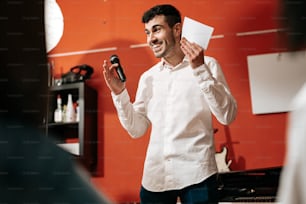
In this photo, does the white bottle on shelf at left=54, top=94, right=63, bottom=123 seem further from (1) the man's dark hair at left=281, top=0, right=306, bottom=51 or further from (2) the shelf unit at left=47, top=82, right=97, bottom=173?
(1) the man's dark hair at left=281, top=0, right=306, bottom=51

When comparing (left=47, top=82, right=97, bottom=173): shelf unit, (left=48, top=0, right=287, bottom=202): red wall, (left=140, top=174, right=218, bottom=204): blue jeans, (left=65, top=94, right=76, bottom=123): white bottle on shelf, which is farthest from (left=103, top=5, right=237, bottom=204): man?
(left=65, top=94, right=76, bottom=123): white bottle on shelf

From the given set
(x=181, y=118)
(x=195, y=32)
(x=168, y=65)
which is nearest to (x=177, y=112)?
(x=181, y=118)

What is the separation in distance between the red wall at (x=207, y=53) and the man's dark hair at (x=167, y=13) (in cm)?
8

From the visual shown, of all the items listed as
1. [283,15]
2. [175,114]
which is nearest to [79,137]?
[175,114]

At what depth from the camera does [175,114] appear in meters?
1.42

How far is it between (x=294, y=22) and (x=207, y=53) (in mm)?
1339

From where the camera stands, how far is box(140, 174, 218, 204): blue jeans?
1.30 metres

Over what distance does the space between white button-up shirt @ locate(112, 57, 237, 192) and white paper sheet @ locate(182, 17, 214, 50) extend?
3.1 inches

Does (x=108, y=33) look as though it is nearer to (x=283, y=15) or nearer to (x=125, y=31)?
(x=125, y=31)

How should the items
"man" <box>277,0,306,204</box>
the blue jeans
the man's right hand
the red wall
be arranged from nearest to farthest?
"man" <box>277,0,306,204</box> → the blue jeans → the man's right hand → the red wall

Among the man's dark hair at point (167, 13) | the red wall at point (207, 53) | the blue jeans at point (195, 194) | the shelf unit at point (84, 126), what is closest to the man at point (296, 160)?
the blue jeans at point (195, 194)

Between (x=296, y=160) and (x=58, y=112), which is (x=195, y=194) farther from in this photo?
(x=296, y=160)

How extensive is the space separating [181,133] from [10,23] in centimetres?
110

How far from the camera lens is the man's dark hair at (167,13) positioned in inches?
60.3
